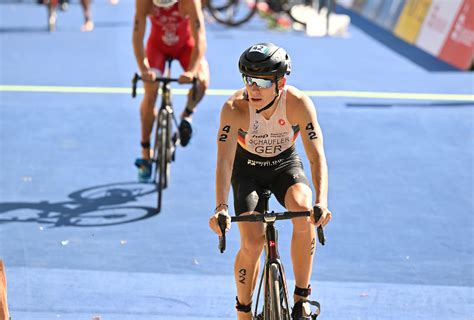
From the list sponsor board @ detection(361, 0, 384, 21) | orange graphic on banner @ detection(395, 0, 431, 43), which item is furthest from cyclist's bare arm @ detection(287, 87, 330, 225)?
sponsor board @ detection(361, 0, 384, 21)

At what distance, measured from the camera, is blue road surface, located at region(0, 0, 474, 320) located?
718 centimetres

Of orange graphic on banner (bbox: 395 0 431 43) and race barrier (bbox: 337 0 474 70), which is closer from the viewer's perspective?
race barrier (bbox: 337 0 474 70)

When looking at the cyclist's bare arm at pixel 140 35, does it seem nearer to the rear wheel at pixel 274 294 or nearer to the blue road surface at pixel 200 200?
the blue road surface at pixel 200 200

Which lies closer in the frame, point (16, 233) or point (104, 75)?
point (16, 233)

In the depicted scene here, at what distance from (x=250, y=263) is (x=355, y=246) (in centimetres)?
272

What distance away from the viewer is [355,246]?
828 cm

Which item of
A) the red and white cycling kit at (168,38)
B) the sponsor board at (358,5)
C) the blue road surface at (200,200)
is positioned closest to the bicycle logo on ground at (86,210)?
the blue road surface at (200,200)

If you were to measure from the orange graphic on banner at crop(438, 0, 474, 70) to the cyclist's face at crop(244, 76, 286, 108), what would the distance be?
1058 cm

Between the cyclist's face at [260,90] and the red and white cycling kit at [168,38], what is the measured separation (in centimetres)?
410

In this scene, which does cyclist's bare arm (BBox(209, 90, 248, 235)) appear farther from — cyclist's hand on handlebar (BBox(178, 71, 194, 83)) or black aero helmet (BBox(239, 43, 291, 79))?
cyclist's hand on handlebar (BBox(178, 71, 194, 83))

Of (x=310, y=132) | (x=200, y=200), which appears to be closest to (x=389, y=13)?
(x=200, y=200)

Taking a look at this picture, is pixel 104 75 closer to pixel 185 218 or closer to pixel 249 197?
pixel 185 218

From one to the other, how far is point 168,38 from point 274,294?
473cm

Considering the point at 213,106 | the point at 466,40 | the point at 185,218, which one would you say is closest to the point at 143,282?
the point at 185,218
